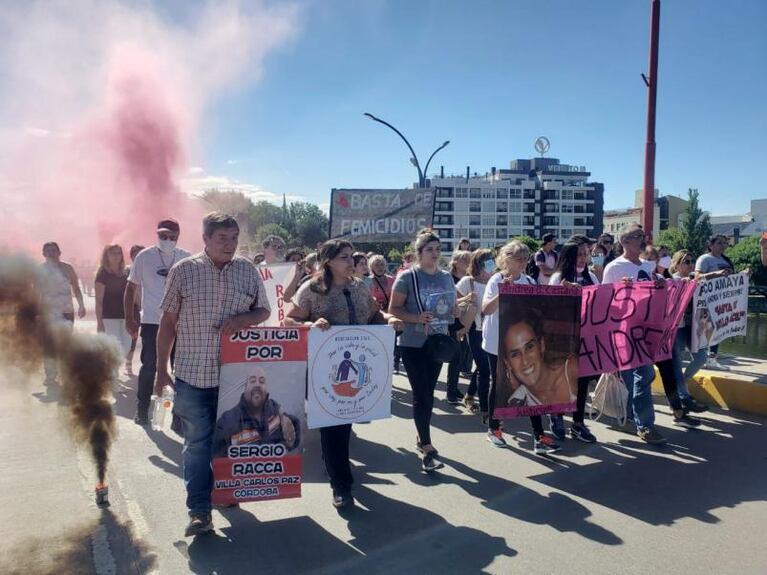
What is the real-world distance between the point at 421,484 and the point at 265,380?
5.25 feet

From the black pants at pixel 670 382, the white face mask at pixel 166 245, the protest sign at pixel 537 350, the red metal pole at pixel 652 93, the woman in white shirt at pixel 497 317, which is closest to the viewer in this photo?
the protest sign at pixel 537 350

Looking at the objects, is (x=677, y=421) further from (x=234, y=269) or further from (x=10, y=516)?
(x=10, y=516)

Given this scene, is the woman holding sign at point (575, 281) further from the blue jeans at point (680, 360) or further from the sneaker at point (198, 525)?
the sneaker at point (198, 525)

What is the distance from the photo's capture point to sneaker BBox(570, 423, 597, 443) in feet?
19.0

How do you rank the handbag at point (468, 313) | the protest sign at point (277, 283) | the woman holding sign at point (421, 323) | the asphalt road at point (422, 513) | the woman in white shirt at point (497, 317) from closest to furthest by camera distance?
the asphalt road at point (422, 513) → the woman holding sign at point (421, 323) → the woman in white shirt at point (497, 317) → the handbag at point (468, 313) → the protest sign at point (277, 283)

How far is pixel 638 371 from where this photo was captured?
5941mm

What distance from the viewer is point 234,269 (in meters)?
3.86

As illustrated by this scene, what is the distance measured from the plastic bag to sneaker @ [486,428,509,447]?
1.22 metres

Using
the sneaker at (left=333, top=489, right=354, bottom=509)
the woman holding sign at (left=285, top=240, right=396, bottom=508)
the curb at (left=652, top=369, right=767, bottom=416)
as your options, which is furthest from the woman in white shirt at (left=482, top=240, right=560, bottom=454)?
the curb at (left=652, top=369, right=767, bottom=416)

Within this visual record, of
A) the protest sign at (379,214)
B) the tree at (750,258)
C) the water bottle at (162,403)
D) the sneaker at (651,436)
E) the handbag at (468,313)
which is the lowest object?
the sneaker at (651,436)

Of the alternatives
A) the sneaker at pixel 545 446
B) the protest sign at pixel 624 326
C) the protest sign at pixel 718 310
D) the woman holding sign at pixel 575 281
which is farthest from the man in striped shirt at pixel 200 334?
the protest sign at pixel 718 310

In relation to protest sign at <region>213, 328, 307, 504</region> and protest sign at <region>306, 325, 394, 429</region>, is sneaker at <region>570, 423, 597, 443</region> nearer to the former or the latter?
protest sign at <region>306, 325, 394, 429</region>

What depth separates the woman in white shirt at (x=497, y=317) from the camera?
5.31 meters

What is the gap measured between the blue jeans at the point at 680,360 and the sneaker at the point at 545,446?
194 cm
